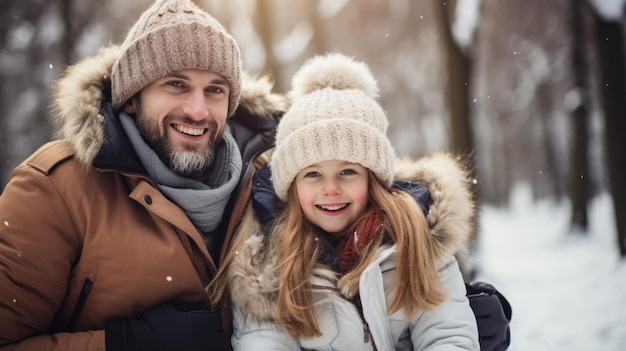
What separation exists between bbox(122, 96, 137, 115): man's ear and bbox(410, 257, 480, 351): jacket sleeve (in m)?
2.10

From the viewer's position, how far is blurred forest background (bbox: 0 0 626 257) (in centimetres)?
757

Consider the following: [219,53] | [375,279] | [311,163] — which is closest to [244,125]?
[219,53]

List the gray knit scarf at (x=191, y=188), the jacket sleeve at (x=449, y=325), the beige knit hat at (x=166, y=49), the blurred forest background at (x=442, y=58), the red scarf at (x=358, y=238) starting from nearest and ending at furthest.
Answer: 1. the jacket sleeve at (x=449, y=325)
2. the red scarf at (x=358, y=238)
3. the gray knit scarf at (x=191, y=188)
4. the beige knit hat at (x=166, y=49)
5. the blurred forest background at (x=442, y=58)

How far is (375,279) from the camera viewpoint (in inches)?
108

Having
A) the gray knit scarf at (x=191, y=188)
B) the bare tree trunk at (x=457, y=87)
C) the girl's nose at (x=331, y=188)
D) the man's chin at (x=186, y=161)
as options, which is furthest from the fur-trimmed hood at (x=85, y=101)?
the bare tree trunk at (x=457, y=87)

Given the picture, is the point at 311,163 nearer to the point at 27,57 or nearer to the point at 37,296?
the point at 37,296

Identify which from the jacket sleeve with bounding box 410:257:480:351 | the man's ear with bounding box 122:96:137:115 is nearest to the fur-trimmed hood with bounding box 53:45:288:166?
the man's ear with bounding box 122:96:137:115

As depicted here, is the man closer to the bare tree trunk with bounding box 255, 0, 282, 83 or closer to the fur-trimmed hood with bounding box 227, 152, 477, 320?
the fur-trimmed hood with bounding box 227, 152, 477, 320

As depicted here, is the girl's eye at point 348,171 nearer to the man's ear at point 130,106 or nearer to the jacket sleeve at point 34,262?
the man's ear at point 130,106

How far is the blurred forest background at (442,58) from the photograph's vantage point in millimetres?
7570

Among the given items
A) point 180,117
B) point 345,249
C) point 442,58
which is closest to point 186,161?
point 180,117

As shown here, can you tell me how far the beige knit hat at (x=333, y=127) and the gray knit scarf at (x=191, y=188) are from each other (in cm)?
34

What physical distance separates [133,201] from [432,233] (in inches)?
66.0

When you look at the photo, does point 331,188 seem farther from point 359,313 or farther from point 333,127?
point 359,313
